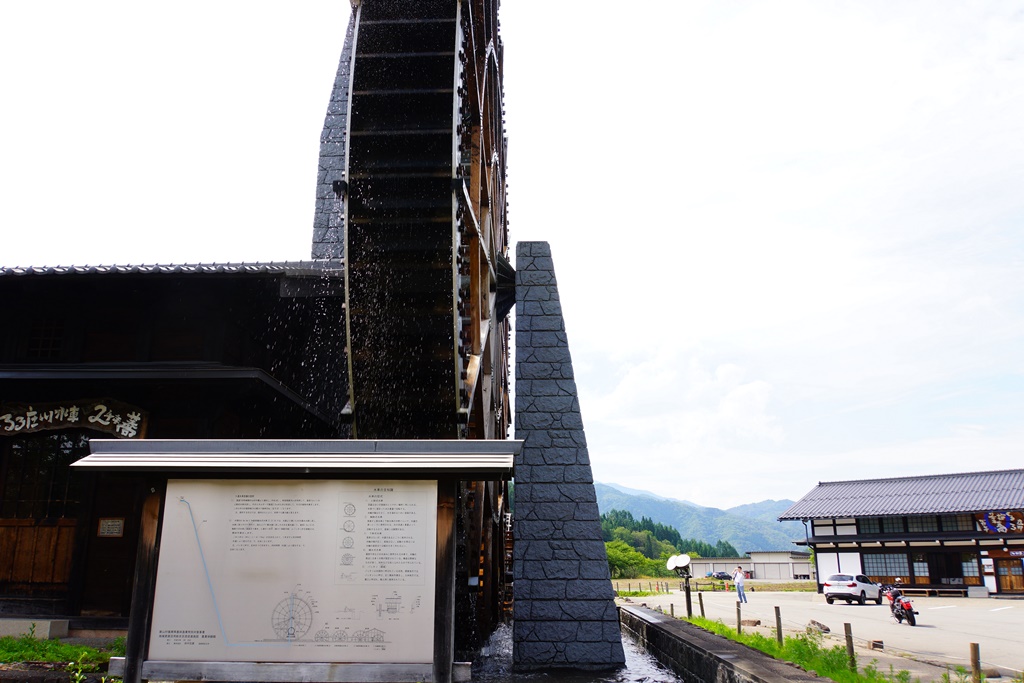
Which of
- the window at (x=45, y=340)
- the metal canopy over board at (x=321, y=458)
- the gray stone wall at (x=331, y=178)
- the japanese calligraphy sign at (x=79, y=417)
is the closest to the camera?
the metal canopy over board at (x=321, y=458)

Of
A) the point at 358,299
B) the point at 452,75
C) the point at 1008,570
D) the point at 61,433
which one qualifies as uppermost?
the point at 452,75

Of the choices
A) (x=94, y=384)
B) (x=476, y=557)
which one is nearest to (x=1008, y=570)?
(x=476, y=557)

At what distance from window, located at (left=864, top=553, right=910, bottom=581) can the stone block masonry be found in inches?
991

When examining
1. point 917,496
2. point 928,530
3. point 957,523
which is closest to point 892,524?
point 928,530

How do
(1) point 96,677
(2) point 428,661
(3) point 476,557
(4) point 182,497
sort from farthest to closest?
(3) point 476,557 < (1) point 96,677 < (4) point 182,497 < (2) point 428,661

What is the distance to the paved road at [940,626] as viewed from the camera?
10.4 metres

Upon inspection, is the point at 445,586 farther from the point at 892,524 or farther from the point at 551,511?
the point at 892,524

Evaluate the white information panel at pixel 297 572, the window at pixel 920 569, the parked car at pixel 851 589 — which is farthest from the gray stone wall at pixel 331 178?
the window at pixel 920 569

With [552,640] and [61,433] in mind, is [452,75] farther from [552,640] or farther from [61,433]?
[61,433]

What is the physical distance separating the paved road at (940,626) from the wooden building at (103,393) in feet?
28.5

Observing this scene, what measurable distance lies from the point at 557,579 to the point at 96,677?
13.4 ft

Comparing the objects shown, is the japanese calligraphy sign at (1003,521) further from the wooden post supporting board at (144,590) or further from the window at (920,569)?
the wooden post supporting board at (144,590)

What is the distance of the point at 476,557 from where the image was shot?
8883 millimetres

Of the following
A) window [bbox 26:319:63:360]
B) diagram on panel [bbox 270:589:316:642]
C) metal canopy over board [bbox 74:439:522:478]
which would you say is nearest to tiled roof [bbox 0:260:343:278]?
window [bbox 26:319:63:360]
